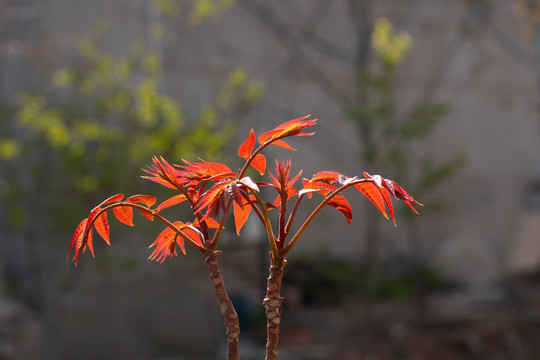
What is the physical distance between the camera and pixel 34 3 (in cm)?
410

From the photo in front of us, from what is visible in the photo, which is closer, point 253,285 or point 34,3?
point 34,3

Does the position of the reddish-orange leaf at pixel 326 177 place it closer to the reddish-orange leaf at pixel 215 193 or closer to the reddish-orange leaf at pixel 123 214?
the reddish-orange leaf at pixel 215 193

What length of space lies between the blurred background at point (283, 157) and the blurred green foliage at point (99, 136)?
2cm

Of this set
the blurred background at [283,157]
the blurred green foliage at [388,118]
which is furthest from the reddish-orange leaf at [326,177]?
the blurred green foliage at [388,118]

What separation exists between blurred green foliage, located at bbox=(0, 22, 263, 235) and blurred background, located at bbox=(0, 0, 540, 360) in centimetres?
2

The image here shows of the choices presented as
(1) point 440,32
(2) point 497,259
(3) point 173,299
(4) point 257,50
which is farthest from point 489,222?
(3) point 173,299

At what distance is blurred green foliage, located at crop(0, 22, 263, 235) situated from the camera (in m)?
2.90

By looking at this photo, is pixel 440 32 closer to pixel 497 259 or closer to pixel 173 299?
pixel 497 259

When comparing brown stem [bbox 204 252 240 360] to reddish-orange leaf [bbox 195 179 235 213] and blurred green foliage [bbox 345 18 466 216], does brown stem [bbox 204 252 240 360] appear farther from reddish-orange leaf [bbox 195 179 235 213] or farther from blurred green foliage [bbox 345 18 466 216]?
blurred green foliage [bbox 345 18 466 216]

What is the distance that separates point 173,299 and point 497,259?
3806 mm

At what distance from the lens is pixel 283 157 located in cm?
441

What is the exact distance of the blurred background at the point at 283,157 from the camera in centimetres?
325

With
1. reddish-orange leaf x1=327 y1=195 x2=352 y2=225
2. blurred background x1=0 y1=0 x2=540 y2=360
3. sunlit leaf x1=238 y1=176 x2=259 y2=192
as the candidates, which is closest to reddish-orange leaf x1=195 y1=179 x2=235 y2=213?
sunlit leaf x1=238 y1=176 x2=259 y2=192

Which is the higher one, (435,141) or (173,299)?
(435,141)
